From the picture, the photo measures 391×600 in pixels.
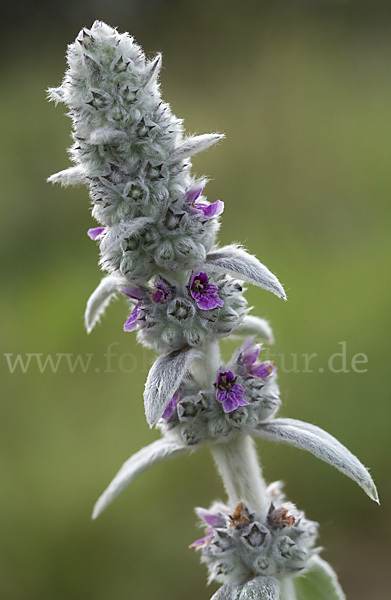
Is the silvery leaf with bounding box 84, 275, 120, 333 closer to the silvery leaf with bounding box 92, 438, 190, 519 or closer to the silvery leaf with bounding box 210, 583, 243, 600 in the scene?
the silvery leaf with bounding box 92, 438, 190, 519

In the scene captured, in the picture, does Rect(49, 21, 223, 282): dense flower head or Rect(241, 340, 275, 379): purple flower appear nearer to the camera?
Rect(49, 21, 223, 282): dense flower head

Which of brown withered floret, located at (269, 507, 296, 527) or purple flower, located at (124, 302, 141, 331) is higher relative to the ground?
purple flower, located at (124, 302, 141, 331)

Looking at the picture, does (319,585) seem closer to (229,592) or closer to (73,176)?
(229,592)

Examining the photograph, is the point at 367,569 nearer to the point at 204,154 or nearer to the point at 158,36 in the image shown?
the point at 204,154

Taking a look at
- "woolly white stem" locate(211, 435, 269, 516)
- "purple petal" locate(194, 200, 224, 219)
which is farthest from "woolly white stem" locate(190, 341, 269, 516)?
"purple petal" locate(194, 200, 224, 219)

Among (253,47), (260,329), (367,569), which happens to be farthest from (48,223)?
(260,329)

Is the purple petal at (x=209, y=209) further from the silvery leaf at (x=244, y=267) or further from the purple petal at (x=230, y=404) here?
the purple petal at (x=230, y=404)
